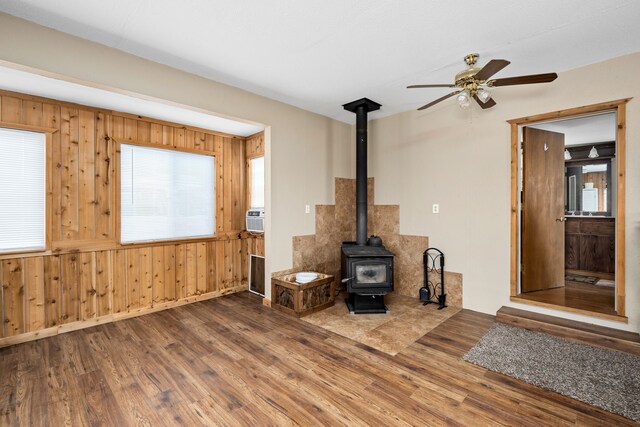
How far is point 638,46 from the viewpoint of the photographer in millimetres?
2553

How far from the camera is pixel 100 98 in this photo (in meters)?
3.07

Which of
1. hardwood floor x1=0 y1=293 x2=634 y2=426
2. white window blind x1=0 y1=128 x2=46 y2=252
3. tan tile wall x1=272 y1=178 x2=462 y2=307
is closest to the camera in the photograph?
hardwood floor x1=0 y1=293 x2=634 y2=426

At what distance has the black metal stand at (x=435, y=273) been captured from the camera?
378 centimetres

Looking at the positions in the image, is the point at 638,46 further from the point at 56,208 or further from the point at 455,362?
the point at 56,208

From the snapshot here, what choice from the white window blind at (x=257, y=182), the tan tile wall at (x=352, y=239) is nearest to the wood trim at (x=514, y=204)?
the tan tile wall at (x=352, y=239)

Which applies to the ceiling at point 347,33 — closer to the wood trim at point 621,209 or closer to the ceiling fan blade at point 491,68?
the ceiling fan blade at point 491,68

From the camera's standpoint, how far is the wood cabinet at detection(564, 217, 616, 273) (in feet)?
15.6

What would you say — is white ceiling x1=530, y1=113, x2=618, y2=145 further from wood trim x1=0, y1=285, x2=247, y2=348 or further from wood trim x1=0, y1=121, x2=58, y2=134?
wood trim x1=0, y1=121, x2=58, y2=134

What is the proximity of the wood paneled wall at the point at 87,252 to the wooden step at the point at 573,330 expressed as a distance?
3855mm

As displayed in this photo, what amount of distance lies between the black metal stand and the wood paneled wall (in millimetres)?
3039

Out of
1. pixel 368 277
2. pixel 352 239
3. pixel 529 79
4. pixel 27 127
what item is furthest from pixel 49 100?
pixel 529 79

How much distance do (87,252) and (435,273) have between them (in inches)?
166

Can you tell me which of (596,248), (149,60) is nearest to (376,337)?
(149,60)

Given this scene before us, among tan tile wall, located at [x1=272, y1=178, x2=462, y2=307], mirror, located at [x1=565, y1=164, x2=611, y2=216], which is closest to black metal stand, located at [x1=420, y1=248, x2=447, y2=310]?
tan tile wall, located at [x1=272, y1=178, x2=462, y2=307]
